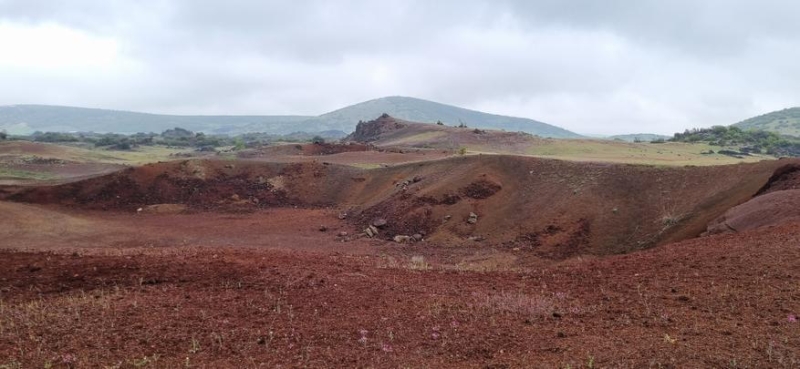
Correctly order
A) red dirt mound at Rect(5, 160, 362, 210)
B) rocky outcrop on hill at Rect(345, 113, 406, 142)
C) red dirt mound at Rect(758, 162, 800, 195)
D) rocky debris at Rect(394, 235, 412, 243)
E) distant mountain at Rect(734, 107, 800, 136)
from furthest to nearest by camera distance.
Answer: distant mountain at Rect(734, 107, 800, 136) → rocky outcrop on hill at Rect(345, 113, 406, 142) → red dirt mound at Rect(5, 160, 362, 210) → rocky debris at Rect(394, 235, 412, 243) → red dirt mound at Rect(758, 162, 800, 195)

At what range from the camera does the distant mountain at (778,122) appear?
148 m

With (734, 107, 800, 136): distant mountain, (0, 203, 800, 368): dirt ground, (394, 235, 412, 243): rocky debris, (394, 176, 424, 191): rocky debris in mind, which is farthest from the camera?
(734, 107, 800, 136): distant mountain

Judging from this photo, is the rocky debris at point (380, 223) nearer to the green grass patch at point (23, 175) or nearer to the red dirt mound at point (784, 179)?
the red dirt mound at point (784, 179)

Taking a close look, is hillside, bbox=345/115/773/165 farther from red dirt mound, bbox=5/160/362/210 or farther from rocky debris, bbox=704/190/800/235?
rocky debris, bbox=704/190/800/235

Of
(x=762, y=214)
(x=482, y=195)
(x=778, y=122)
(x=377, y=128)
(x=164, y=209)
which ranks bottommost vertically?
(x=164, y=209)

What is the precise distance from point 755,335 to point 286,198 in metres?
31.0

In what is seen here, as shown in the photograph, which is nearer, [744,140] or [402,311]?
[402,311]

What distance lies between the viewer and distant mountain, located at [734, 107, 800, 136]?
148 meters

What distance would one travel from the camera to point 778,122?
164m

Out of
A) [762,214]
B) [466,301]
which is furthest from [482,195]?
[466,301]

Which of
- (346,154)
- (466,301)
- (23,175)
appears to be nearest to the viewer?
(466,301)

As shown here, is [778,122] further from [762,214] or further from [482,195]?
[762,214]

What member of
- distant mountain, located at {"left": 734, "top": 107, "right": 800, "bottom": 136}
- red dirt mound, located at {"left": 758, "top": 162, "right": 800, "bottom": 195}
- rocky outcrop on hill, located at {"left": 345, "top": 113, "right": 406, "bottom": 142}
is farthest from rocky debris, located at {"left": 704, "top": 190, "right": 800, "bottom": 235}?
distant mountain, located at {"left": 734, "top": 107, "right": 800, "bottom": 136}

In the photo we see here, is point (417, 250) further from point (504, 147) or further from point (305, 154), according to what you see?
point (504, 147)
